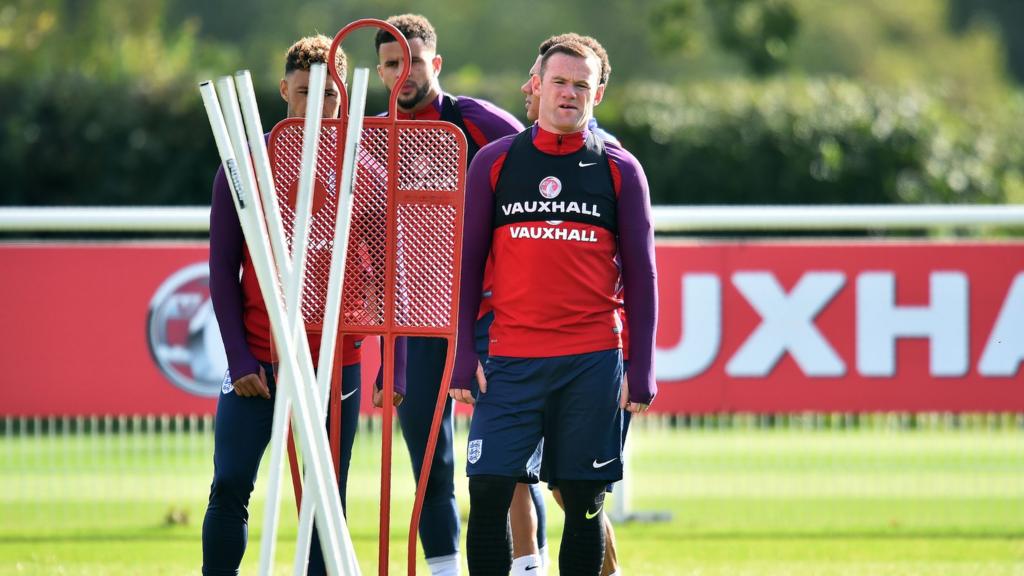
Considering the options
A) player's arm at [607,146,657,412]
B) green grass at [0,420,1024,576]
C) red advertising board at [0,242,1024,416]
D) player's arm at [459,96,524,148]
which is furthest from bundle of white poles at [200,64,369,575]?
red advertising board at [0,242,1024,416]

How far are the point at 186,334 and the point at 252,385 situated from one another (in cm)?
352

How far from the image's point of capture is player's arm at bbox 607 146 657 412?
5.32 meters

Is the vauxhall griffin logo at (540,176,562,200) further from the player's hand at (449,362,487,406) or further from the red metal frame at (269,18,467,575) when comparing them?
the player's hand at (449,362,487,406)

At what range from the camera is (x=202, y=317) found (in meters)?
8.86

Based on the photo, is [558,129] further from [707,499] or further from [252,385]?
[707,499]

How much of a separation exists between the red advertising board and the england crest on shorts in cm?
339

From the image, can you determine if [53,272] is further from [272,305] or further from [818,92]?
[818,92]

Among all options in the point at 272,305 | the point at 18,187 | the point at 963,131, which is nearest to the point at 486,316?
the point at 272,305

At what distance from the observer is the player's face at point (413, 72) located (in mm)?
6125

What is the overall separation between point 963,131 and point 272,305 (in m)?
15.8

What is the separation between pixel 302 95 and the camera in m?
5.55

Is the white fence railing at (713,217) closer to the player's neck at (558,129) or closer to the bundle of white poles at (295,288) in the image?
the player's neck at (558,129)

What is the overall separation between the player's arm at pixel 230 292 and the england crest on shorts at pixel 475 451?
0.72 meters

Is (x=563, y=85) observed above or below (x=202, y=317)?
A: above
